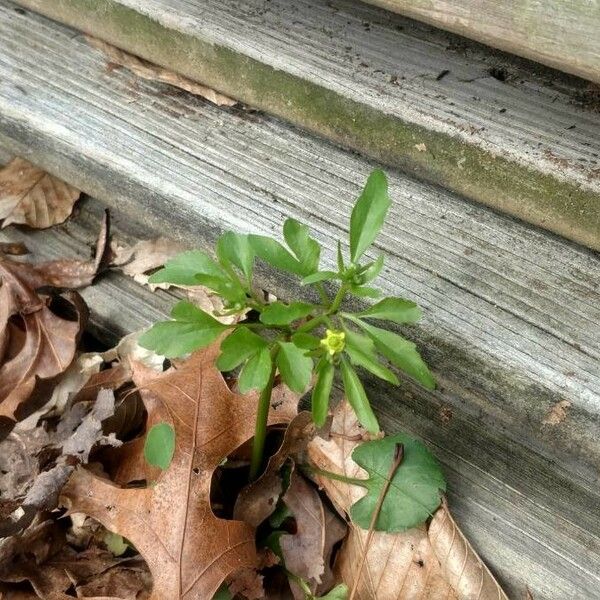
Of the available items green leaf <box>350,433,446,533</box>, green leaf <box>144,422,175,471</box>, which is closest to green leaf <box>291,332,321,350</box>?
green leaf <box>350,433,446,533</box>

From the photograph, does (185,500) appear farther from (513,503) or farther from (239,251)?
(513,503)

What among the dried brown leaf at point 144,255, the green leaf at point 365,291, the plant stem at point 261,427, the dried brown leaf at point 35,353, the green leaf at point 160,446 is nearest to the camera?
the green leaf at point 365,291

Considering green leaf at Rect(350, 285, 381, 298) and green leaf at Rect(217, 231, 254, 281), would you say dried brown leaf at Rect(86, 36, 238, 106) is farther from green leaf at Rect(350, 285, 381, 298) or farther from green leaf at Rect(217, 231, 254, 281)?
green leaf at Rect(350, 285, 381, 298)

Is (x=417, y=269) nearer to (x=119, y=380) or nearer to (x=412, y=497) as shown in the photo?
(x=412, y=497)

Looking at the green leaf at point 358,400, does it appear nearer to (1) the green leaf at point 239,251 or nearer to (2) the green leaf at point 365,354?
(2) the green leaf at point 365,354

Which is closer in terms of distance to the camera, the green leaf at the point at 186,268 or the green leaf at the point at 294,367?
the green leaf at the point at 294,367

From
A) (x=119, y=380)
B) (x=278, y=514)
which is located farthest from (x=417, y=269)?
(x=119, y=380)

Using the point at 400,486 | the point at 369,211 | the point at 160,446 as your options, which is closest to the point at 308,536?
the point at 400,486

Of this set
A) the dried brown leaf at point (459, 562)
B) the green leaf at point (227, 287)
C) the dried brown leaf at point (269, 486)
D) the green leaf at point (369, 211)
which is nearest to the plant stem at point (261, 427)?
the dried brown leaf at point (269, 486)

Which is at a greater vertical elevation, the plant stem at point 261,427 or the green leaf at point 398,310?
the green leaf at point 398,310
